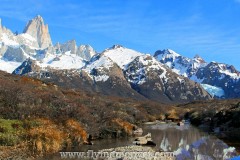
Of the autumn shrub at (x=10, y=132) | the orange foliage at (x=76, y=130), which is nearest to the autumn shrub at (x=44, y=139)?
the autumn shrub at (x=10, y=132)

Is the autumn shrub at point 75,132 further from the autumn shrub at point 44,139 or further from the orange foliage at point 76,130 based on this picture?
the autumn shrub at point 44,139

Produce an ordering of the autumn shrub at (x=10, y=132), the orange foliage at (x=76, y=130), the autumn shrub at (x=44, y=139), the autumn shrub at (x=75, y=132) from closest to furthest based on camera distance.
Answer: the autumn shrub at (x=10, y=132) → the autumn shrub at (x=44, y=139) → the autumn shrub at (x=75, y=132) → the orange foliage at (x=76, y=130)

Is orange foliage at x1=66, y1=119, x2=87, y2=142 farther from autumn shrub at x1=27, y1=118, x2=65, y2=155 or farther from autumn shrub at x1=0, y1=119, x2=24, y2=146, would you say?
autumn shrub at x1=0, y1=119, x2=24, y2=146

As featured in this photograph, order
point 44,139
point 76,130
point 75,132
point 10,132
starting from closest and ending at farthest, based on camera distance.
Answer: point 10,132, point 44,139, point 75,132, point 76,130

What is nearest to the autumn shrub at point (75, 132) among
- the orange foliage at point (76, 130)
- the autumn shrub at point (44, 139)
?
the orange foliage at point (76, 130)

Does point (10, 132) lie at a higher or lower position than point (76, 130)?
lower

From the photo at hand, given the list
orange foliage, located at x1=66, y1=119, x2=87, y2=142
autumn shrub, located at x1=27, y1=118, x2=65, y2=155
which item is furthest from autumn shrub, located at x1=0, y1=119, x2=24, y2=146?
orange foliage, located at x1=66, y1=119, x2=87, y2=142

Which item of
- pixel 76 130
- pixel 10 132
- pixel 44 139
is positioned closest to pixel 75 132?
pixel 76 130

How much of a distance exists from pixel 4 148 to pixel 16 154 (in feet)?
6.29

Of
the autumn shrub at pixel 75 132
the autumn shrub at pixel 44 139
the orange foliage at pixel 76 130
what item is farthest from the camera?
the orange foliage at pixel 76 130

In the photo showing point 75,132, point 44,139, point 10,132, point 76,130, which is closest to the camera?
point 10,132

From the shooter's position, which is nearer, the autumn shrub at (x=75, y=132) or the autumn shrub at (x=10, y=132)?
the autumn shrub at (x=10, y=132)

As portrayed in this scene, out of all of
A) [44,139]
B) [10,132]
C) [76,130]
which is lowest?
[44,139]

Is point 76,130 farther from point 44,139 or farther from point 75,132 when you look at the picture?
point 44,139
